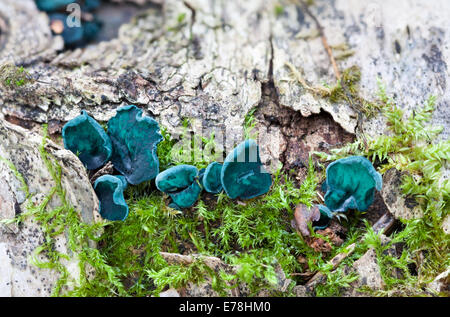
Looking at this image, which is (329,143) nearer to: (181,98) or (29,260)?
(181,98)

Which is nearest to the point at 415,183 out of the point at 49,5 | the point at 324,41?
the point at 324,41

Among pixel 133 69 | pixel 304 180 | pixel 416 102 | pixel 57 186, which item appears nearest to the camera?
pixel 57 186

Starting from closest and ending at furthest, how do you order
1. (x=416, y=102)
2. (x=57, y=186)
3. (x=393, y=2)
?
(x=57, y=186) < (x=416, y=102) < (x=393, y=2)

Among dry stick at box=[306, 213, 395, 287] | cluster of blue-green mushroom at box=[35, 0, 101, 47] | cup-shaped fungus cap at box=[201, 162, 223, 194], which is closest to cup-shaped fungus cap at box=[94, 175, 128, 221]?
cup-shaped fungus cap at box=[201, 162, 223, 194]

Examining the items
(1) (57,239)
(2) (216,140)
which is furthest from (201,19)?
(1) (57,239)

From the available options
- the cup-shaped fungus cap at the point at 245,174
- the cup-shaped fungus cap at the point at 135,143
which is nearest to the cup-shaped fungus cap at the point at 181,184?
the cup-shaped fungus cap at the point at 135,143

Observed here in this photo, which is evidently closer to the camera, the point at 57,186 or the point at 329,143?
the point at 57,186
